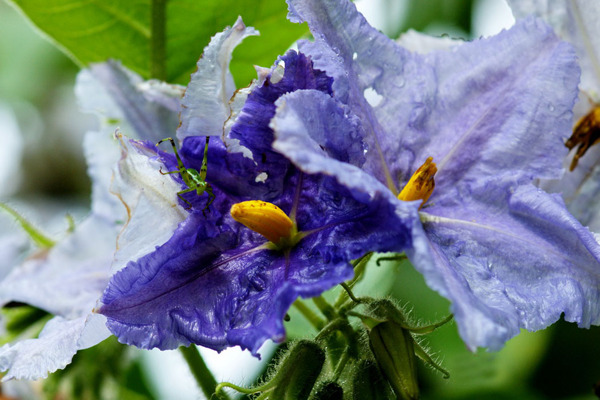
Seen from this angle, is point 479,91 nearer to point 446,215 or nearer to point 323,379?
point 446,215

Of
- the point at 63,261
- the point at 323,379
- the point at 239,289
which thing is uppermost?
the point at 239,289

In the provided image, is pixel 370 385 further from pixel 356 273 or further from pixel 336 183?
pixel 336 183

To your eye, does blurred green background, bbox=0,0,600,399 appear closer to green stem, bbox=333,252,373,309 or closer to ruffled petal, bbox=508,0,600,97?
green stem, bbox=333,252,373,309

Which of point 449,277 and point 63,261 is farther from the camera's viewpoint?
point 63,261

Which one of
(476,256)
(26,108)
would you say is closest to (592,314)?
(476,256)

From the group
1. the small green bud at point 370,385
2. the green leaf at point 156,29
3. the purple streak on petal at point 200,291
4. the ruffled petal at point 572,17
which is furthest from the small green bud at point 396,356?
the green leaf at point 156,29

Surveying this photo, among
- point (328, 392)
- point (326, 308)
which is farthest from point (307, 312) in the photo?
point (328, 392)

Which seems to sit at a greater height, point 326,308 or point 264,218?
point 264,218
